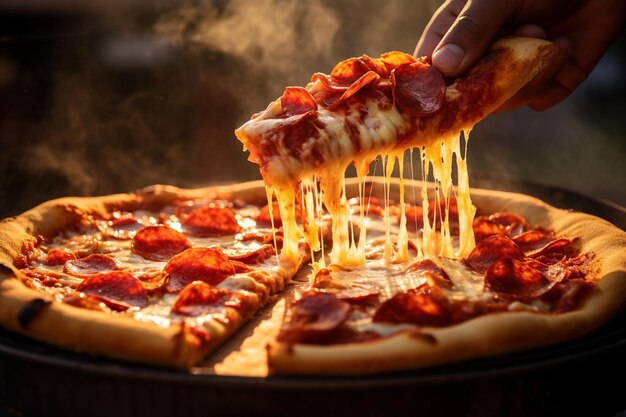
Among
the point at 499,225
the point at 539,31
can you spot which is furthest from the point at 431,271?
the point at 539,31

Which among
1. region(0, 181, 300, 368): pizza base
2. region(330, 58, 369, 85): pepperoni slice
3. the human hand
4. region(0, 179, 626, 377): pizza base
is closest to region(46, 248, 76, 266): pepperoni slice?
region(0, 181, 300, 368): pizza base

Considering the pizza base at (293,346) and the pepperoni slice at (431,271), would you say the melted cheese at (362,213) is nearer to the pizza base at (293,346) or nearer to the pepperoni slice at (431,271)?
the pepperoni slice at (431,271)

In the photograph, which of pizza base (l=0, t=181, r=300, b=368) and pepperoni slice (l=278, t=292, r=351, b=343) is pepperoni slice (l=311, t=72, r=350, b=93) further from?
pepperoni slice (l=278, t=292, r=351, b=343)

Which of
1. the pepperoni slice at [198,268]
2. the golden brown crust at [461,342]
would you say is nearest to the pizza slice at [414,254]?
the golden brown crust at [461,342]

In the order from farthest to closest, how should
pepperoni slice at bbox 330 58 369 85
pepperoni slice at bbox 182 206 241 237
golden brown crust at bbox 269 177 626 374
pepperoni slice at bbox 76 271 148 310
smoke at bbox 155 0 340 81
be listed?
smoke at bbox 155 0 340 81
pepperoni slice at bbox 182 206 241 237
pepperoni slice at bbox 330 58 369 85
pepperoni slice at bbox 76 271 148 310
golden brown crust at bbox 269 177 626 374

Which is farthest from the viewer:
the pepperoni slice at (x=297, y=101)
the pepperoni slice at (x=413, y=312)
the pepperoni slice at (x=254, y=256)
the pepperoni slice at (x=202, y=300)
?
the pepperoni slice at (x=254, y=256)

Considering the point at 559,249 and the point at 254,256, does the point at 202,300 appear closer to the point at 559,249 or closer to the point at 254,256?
the point at 254,256
